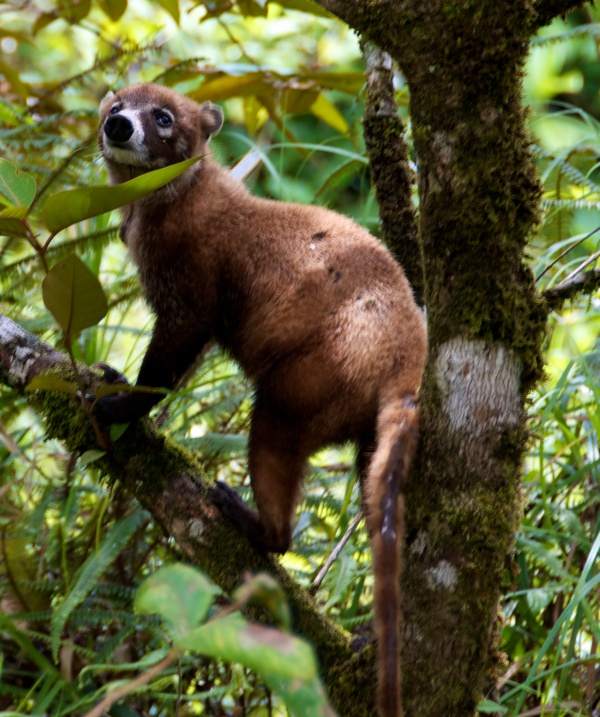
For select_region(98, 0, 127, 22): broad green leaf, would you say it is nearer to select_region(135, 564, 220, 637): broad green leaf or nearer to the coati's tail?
the coati's tail

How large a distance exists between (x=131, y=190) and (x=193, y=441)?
1.55 metres

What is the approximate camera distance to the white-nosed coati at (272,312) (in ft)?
9.62

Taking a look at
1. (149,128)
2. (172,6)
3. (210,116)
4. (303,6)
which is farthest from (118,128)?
(303,6)

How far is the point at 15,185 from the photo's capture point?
237 centimetres

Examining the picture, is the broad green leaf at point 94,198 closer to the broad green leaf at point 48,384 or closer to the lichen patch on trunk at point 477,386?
the broad green leaf at point 48,384

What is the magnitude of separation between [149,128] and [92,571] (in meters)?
2.06

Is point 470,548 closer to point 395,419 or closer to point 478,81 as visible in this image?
point 395,419

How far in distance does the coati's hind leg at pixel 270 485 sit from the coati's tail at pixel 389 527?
0.61 m

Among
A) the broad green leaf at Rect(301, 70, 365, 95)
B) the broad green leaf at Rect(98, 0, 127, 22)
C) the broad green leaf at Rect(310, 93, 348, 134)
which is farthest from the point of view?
the broad green leaf at Rect(310, 93, 348, 134)

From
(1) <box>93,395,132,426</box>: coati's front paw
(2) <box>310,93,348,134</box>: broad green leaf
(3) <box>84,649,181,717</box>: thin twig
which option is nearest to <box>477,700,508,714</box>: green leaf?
(1) <box>93,395,132,426</box>: coati's front paw

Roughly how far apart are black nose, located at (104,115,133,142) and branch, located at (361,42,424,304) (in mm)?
1086

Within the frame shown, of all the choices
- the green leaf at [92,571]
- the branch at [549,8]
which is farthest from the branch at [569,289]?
the green leaf at [92,571]

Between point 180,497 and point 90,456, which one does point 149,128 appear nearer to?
point 90,456

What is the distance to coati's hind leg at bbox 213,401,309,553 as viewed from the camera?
9.64 feet
